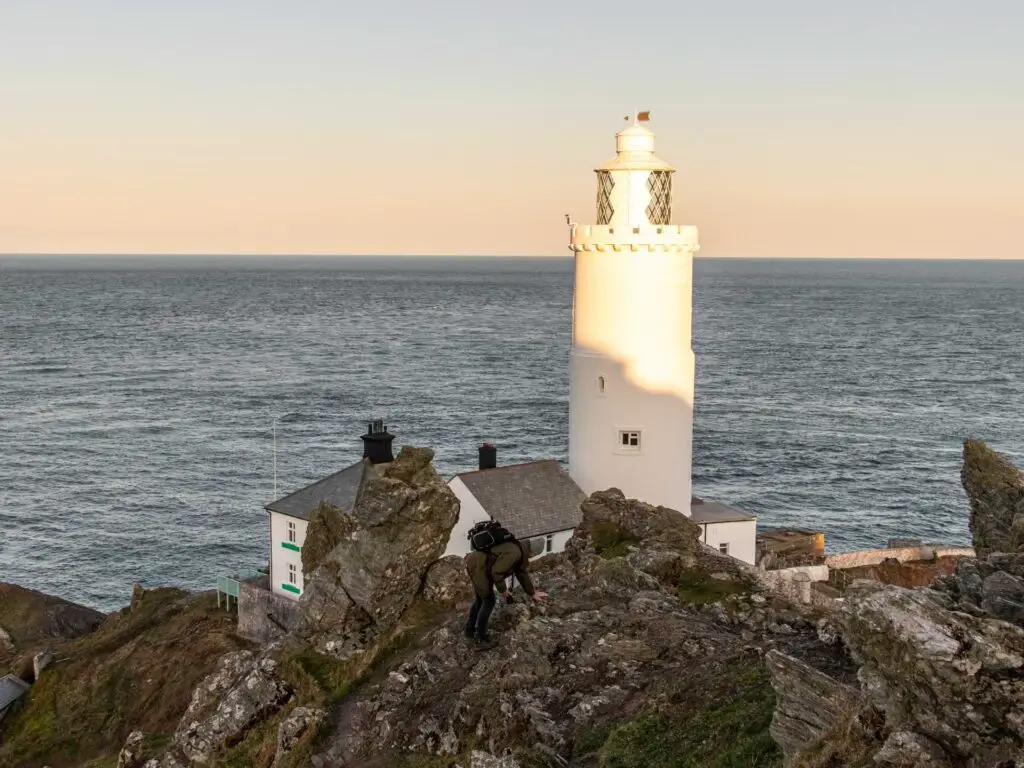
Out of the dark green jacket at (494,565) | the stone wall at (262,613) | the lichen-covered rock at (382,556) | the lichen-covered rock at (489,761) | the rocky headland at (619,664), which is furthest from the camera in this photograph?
the stone wall at (262,613)

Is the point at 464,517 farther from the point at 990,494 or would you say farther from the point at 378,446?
the point at 990,494

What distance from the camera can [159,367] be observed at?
113188mm

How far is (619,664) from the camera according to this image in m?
16.8

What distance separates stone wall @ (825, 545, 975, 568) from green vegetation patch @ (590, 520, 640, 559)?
18.4 meters

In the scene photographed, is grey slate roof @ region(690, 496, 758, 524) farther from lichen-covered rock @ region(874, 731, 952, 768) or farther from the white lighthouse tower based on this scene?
lichen-covered rock @ region(874, 731, 952, 768)

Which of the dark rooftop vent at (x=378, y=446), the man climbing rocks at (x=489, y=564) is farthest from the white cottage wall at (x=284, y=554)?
the man climbing rocks at (x=489, y=564)

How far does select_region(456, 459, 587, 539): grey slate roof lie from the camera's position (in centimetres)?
3566

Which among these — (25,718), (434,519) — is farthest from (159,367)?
(434,519)

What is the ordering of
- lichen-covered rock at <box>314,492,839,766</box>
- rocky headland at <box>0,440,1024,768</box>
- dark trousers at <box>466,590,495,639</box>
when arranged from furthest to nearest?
1. dark trousers at <box>466,590,495,639</box>
2. lichen-covered rock at <box>314,492,839,766</box>
3. rocky headland at <box>0,440,1024,768</box>

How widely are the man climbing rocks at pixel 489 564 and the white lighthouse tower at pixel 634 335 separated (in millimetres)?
17989

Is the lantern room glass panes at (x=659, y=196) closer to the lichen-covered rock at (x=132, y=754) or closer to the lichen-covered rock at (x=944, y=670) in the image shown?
the lichen-covered rock at (x=132, y=754)

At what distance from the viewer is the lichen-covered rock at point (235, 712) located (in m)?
19.1

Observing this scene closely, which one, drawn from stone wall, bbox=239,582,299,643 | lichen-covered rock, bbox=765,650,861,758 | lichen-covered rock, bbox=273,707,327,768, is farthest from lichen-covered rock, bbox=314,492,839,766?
stone wall, bbox=239,582,299,643

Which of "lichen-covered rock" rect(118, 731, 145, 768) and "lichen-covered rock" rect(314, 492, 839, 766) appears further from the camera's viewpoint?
"lichen-covered rock" rect(118, 731, 145, 768)
